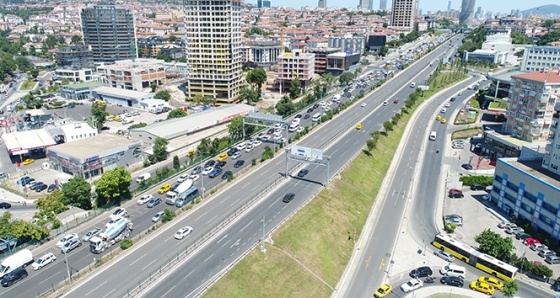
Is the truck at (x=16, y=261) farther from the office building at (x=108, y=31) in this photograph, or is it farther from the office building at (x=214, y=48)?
the office building at (x=108, y=31)

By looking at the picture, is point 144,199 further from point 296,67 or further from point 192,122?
point 296,67

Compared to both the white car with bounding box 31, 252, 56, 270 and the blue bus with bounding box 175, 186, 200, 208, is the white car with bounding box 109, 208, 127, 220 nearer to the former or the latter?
the blue bus with bounding box 175, 186, 200, 208

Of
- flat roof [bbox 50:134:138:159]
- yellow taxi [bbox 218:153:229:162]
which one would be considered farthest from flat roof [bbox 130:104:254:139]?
yellow taxi [bbox 218:153:229:162]

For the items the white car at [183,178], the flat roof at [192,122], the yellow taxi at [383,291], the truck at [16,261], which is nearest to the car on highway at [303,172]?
the white car at [183,178]

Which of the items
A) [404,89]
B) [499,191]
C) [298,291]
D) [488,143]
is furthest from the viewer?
[404,89]

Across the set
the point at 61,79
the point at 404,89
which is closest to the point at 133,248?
the point at 404,89

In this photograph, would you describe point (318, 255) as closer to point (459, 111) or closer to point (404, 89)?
point (459, 111)
